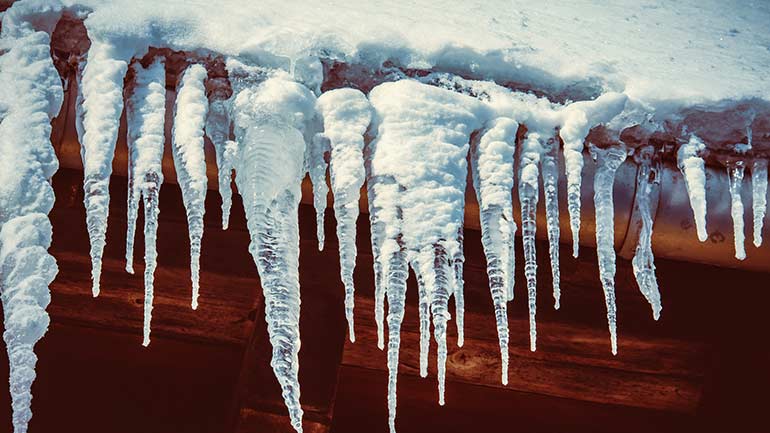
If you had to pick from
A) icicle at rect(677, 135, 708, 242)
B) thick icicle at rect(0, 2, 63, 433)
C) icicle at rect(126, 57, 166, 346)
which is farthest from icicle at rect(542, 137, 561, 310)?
thick icicle at rect(0, 2, 63, 433)

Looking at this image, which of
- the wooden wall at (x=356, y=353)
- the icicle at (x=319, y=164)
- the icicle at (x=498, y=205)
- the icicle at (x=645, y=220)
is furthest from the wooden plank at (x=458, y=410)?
the icicle at (x=319, y=164)

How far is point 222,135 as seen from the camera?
1380 millimetres

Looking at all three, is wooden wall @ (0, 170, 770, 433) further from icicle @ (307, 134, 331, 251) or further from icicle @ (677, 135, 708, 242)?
icicle @ (307, 134, 331, 251)

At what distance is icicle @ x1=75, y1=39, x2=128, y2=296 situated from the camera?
1.30 m

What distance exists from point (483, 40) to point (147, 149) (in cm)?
80

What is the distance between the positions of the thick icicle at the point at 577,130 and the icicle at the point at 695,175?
0.18 m

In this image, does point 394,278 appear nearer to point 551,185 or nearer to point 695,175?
point 551,185

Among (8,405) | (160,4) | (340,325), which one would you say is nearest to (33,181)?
(160,4)

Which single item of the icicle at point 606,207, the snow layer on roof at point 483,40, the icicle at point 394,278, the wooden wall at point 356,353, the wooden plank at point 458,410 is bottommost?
the wooden plank at point 458,410

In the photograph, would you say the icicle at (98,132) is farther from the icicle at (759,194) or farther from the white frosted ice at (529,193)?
the icicle at (759,194)


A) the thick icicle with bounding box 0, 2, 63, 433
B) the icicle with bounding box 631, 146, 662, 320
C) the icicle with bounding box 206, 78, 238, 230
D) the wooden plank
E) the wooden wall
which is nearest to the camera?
the thick icicle with bounding box 0, 2, 63, 433

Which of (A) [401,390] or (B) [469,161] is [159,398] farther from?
(B) [469,161]

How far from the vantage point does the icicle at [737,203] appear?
145 centimetres

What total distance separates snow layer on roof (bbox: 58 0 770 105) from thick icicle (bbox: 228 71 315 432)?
0.14m
